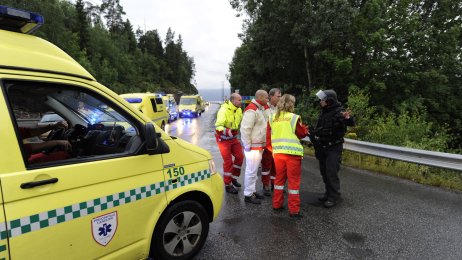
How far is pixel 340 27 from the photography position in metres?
17.8

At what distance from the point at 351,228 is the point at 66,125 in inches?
158

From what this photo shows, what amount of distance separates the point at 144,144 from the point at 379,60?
65.8 ft

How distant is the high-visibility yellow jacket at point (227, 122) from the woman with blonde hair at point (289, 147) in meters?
1.15

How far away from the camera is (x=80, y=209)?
2377 mm

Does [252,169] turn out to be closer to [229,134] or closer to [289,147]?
[229,134]

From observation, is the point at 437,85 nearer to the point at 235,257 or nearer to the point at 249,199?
the point at 249,199

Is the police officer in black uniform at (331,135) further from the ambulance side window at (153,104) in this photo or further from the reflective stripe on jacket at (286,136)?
the ambulance side window at (153,104)

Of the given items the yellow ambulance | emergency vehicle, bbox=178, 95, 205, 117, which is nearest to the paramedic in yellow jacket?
the yellow ambulance

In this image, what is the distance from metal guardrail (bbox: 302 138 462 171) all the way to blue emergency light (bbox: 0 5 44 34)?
692cm

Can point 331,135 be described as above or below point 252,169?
above

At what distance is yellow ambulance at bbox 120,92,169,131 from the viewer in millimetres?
13409

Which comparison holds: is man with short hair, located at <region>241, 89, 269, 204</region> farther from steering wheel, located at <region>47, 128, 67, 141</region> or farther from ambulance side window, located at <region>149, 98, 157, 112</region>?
ambulance side window, located at <region>149, 98, 157, 112</region>

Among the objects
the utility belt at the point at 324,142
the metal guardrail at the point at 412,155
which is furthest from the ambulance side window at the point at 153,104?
the utility belt at the point at 324,142

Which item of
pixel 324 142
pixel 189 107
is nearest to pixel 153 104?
pixel 324 142
